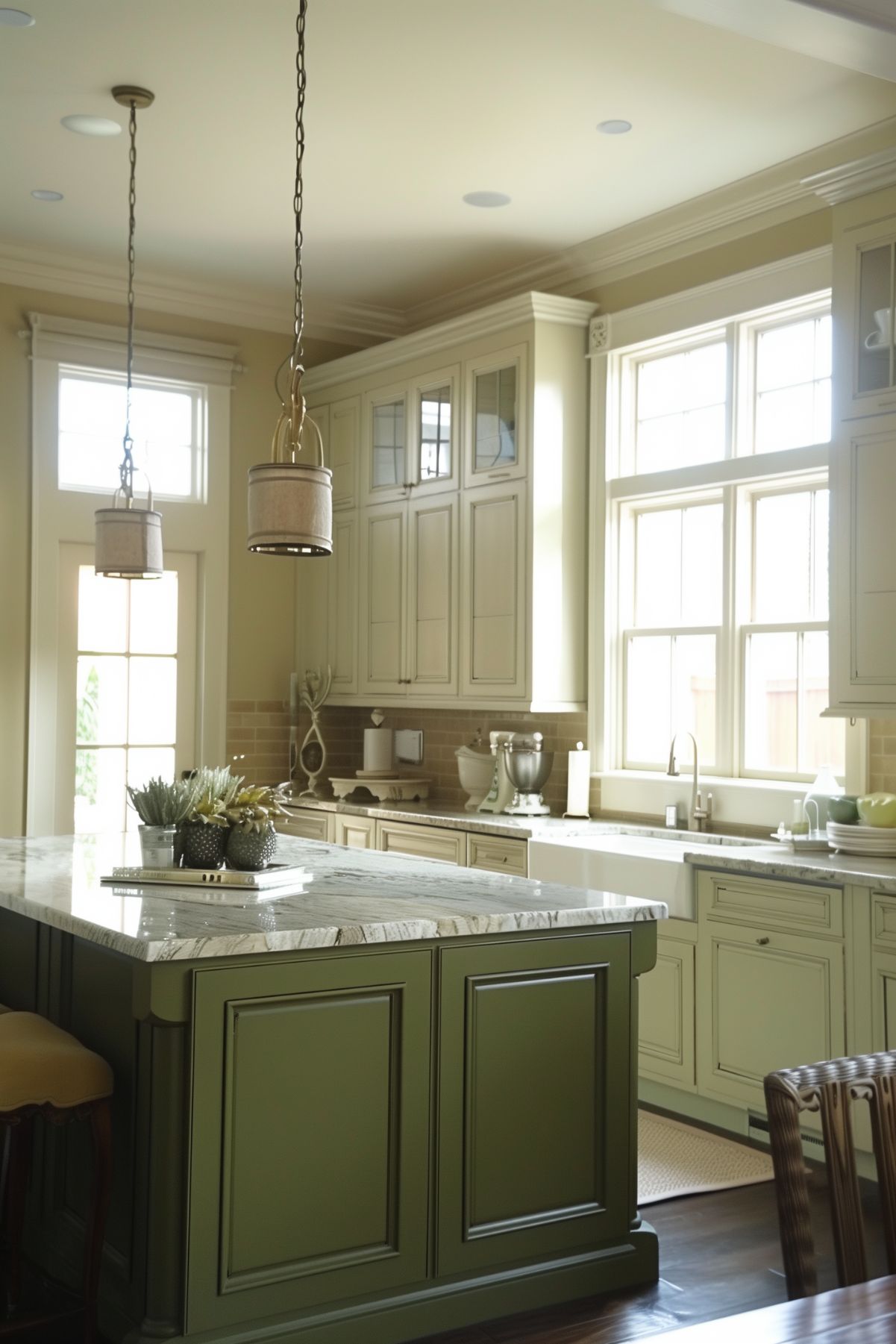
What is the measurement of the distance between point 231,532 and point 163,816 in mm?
3571

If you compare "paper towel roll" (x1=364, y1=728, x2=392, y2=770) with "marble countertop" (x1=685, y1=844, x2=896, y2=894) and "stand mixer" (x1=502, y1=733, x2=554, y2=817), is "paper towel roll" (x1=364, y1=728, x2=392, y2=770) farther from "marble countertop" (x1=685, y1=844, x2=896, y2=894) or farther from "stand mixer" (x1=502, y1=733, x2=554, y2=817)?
"marble countertop" (x1=685, y1=844, x2=896, y2=894)

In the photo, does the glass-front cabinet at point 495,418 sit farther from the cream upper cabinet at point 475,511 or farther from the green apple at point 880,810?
the green apple at point 880,810

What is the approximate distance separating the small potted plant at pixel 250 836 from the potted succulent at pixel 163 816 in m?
0.16

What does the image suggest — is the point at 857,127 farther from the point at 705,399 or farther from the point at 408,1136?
the point at 408,1136

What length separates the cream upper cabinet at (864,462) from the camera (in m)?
4.32

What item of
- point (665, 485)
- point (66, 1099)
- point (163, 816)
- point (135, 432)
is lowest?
point (66, 1099)

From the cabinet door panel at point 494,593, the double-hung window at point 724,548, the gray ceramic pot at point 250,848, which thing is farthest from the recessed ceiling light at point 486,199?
the gray ceramic pot at point 250,848

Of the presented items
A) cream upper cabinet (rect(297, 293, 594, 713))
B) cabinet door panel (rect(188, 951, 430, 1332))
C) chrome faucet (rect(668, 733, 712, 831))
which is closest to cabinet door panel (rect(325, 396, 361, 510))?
cream upper cabinet (rect(297, 293, 594, 713))

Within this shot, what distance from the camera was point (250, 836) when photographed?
3.45 metres

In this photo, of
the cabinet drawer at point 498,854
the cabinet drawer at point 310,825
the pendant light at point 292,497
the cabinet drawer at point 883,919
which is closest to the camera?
the pendant light at point 292,497

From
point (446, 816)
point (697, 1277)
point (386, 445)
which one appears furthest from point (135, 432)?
point (697, 1277)

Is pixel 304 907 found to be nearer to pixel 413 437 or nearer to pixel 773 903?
pixel 773 903

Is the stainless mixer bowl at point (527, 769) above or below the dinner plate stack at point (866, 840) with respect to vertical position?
above

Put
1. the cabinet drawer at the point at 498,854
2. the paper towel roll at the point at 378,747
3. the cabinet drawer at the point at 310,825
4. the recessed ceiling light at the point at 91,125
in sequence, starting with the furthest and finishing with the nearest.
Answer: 1. the paper towel roll at the point at 378,747
2. the cabinet drawer at the point at 310,825
3. the cabinet drawer at the point at 498,854
4. the recessed ceiling light at the point at 91,125
